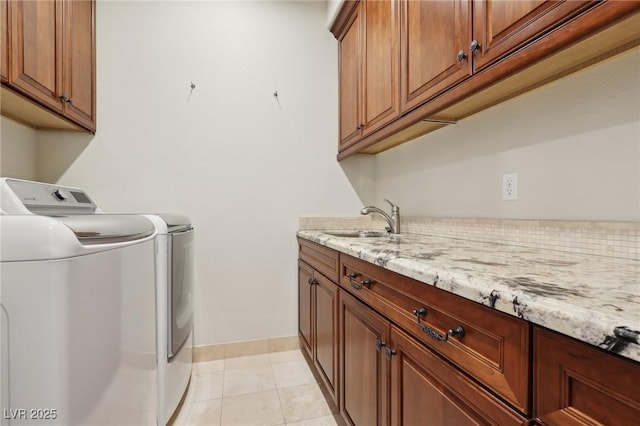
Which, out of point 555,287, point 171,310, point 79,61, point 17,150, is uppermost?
point 79,61

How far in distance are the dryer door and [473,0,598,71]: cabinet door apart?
1557mm

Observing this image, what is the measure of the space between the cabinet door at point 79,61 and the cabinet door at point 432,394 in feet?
6.95

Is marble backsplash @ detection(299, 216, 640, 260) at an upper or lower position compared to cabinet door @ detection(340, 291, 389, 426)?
upper

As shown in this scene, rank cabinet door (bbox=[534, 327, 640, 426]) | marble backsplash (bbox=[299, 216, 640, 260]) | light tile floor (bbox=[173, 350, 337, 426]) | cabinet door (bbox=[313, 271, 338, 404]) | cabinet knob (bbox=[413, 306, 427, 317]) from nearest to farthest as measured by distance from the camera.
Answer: cabinet door (bbox=[534, 327, 640, 426])
cabinet knob (bbox=[413, 306, 427, 317])
marble backsplash (bbox=[299, 216, 640, 260])
cabinet door (bbox=[313, 271, 338, 404])
light tile floor (bbox=[173, 350, 337, 426])

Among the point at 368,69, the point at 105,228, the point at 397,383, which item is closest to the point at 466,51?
the point at 368,69

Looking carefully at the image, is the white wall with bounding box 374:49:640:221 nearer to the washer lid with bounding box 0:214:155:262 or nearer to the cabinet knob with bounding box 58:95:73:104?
the washer lid with bounding box 0:214:155:262

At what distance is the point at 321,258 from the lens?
168 cm

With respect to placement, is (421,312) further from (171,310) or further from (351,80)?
(351,80)

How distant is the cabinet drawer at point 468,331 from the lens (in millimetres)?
505

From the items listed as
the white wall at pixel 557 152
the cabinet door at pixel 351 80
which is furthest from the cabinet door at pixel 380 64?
the white wall at pixel 557 152

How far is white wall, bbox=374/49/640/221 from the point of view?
0.90 meters

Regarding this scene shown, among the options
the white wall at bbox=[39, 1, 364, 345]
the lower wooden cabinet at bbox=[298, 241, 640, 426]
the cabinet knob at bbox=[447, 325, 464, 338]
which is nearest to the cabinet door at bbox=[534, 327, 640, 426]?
the lower wooden cabinet at bbox=[298, 241, 640, 426]

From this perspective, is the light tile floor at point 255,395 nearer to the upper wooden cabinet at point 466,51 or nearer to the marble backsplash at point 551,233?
the marble backsplash at point 551,233

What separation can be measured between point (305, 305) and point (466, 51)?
1.70m
